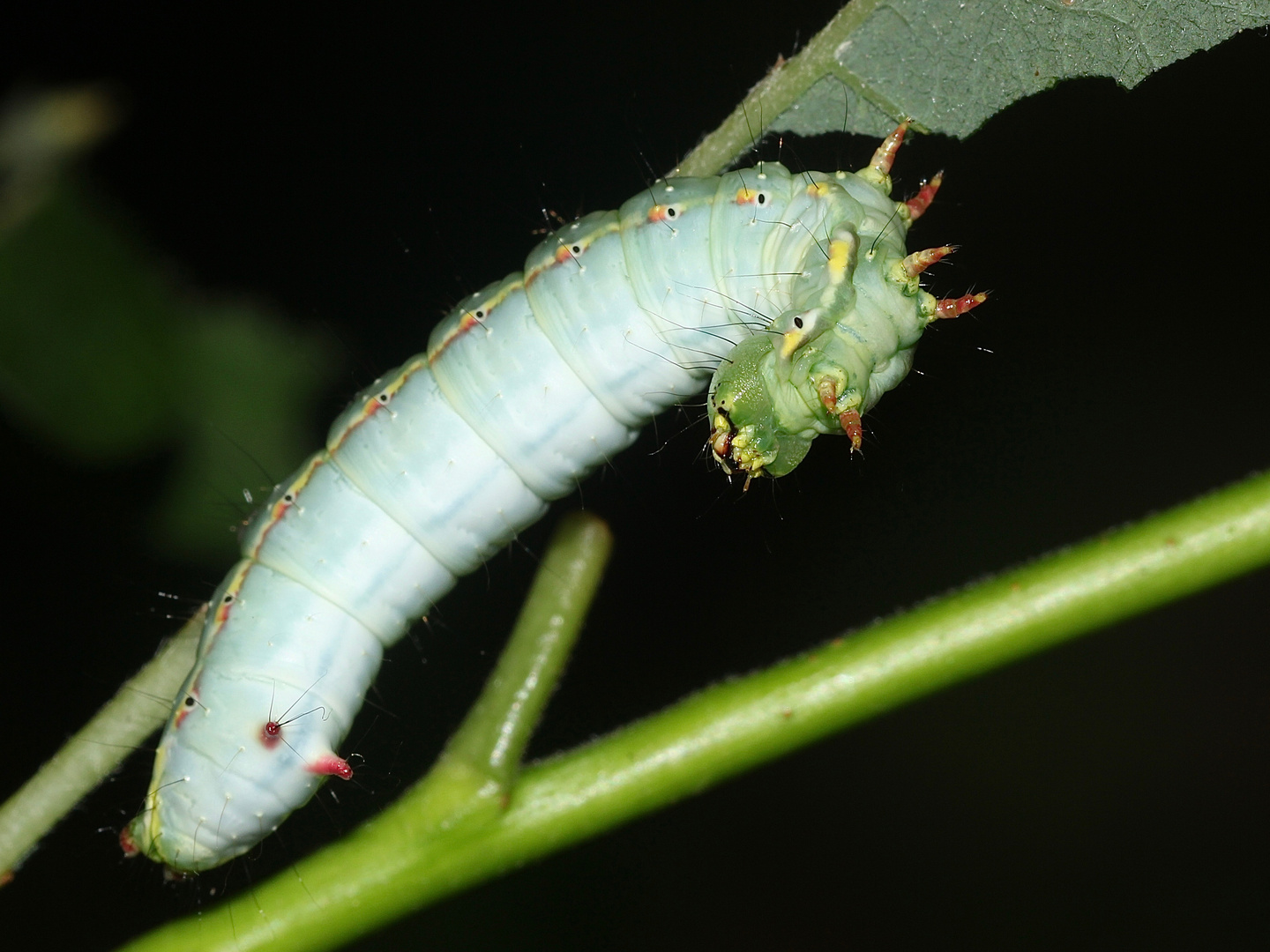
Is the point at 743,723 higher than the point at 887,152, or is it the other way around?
the point at 887,152

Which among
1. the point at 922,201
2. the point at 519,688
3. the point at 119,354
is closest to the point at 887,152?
the point at 922,201

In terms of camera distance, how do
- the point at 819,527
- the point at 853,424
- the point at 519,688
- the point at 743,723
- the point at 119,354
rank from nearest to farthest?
the point at 743,723 → the point at 519,688 → the point at 853,424 → the point at 119,354 → the point at 819,527

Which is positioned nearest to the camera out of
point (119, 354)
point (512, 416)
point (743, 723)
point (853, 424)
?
point (743, 723)

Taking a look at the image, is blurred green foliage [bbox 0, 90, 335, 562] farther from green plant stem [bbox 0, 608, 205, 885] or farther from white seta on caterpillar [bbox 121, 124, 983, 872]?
green plant stem [bbox 0, 608, 205, 885]

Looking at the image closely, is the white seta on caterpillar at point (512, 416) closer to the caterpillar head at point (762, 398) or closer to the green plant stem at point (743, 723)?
the caterpillar head at point (762, 398)

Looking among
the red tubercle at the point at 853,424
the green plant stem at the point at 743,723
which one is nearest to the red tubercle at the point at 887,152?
the red tubercle at the point at 853,424

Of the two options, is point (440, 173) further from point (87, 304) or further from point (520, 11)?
point (87, 304)

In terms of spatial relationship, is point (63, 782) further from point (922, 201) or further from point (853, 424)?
point (922, 201)
